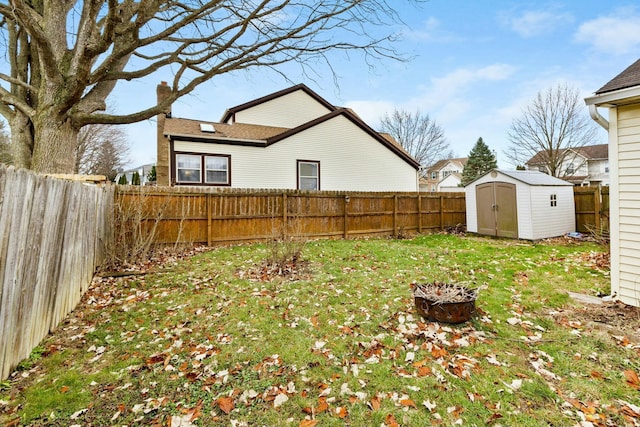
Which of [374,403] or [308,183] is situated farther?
[308,183]

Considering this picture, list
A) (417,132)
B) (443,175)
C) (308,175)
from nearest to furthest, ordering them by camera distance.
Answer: (308,175) → (417,132) → (443,175)

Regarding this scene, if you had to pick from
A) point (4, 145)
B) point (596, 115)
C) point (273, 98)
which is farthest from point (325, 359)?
point (4, 145)

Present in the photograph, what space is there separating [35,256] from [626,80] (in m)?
7.89

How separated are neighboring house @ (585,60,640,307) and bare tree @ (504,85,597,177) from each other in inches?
912

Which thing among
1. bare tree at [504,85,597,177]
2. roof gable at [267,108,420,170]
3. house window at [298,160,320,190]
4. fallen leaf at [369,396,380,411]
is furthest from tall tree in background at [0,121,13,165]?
bare tree at [504,85,597,177]

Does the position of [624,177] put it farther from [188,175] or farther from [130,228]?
[188,175]

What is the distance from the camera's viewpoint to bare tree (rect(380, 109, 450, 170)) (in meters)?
36.1

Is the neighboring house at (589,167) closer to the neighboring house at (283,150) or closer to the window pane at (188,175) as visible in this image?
the neighboring house at (283,150)

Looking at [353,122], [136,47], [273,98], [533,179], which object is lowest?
[533,179]

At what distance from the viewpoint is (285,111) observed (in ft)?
54.1

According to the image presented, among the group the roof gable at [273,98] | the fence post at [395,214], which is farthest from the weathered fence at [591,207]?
the roof gable at [273,98]

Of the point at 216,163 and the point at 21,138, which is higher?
the point at 216,163

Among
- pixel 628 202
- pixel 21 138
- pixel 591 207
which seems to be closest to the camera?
pixel 628 202

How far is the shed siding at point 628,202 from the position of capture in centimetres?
433
